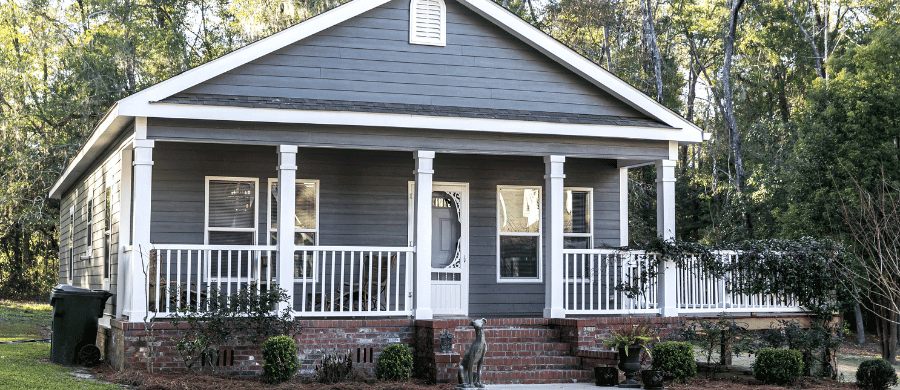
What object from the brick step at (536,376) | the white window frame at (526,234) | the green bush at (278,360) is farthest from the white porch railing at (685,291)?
the green bush at (278,360)

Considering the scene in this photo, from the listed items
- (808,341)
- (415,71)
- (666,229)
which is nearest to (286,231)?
(415,71)

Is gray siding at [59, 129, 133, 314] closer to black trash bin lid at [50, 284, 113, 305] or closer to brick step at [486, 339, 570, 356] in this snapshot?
black trash bin lid at [50, 284, 113, 305]

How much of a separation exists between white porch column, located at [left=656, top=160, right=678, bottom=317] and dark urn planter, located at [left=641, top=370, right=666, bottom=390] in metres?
1.69

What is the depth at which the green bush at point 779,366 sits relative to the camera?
1091 cm

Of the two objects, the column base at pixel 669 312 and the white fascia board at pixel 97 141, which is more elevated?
the white fascia board at pixel 97 141

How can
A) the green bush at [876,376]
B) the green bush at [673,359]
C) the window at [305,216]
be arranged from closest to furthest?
1. the green bush at [673,359]
2. the green bush at [876,376]
3. the window at [305,216]

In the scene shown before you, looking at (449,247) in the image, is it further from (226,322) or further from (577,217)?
(226,322)

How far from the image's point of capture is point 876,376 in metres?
11.1

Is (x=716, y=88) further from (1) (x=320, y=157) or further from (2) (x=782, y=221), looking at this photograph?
(1) (x=320, y=157)

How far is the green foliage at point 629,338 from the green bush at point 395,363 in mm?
2580

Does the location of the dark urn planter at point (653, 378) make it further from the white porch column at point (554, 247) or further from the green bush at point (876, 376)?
the green bush at point (876, 376)

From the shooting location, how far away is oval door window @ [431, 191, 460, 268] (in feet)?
43.1

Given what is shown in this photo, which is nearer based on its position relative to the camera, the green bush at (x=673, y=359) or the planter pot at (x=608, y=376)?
the planter pot at (x=608, y=376)

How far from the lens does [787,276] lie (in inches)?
480
